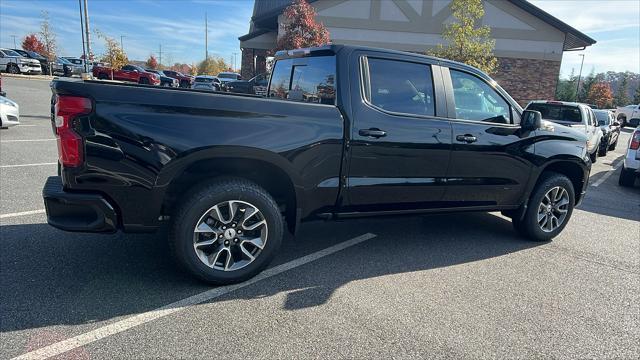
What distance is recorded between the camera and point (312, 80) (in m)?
4.19

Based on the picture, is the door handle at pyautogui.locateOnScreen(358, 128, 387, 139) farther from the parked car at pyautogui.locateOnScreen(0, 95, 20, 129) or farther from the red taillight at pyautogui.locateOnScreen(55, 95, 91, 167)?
the parked car at pyautogui.locateOnScreen(0, 95, 20, 129)

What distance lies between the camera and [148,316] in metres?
3.00

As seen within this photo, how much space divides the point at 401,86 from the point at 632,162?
7585mm

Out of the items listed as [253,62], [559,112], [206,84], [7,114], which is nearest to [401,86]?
[559,112]

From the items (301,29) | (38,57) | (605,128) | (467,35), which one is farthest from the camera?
(38,57)

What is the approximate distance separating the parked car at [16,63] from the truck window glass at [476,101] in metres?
38.9

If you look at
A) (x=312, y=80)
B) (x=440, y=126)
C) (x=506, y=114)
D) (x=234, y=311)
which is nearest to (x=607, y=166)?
(x=506, y=114)

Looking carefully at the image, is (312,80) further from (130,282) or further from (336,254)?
(130,282)

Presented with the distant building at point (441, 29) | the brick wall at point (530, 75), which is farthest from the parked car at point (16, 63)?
the brick wall at point (530, 75)

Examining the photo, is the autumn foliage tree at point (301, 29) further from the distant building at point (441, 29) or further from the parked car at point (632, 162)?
the parked car at point (632, 162)

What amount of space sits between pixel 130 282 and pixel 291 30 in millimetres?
15224

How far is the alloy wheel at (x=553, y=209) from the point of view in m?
5.05

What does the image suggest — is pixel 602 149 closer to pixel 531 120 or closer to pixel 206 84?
pixel 531 120

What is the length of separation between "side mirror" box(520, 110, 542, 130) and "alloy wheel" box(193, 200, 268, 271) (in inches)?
118
